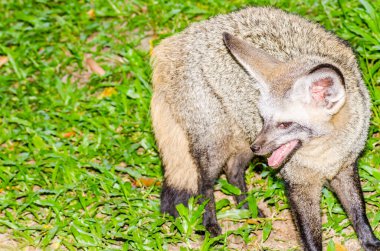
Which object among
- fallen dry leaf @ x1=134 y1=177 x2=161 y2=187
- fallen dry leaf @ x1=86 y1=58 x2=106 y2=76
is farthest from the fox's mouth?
fallen dry leaf @ x1=86 y1=58 x2=106 y2=76

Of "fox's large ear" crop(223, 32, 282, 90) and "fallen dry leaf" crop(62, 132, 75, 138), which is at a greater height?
"fox's large ear" crop(223, 32, 282, 90)

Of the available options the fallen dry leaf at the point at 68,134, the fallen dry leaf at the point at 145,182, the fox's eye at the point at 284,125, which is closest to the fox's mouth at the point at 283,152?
the fox's eye at the point at 284,125

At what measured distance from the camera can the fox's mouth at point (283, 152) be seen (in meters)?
4.83

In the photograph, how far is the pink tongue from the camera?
4.84 metres

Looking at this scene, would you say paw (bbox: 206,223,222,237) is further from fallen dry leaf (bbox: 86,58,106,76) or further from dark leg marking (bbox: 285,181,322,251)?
fallen dry leaf (bbox: 86,58,106,76)

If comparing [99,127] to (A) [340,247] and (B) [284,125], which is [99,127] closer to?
(B) [284,125]

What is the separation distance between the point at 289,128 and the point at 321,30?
1180 mm

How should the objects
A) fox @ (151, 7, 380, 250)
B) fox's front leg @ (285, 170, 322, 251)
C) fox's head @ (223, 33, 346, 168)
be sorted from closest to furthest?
1. fox's head @ (223, 33, 346, 168)
2. fox @ (151, 7, 380, 250)
3. fox's front leg @ (285, 170, 322, 251)

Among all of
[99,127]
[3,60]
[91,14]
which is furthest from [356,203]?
[3,60]

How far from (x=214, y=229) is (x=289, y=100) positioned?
148 centimetres

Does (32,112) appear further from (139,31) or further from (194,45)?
(194,45)

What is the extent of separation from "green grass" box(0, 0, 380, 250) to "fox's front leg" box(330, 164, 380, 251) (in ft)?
0.55

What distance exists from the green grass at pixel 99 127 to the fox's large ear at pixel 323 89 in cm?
118

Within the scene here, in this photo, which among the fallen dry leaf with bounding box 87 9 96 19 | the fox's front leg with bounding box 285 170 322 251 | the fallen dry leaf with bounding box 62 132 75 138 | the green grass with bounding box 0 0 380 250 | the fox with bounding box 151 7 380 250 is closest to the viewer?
the fox with bounding box 151 7 380 250
